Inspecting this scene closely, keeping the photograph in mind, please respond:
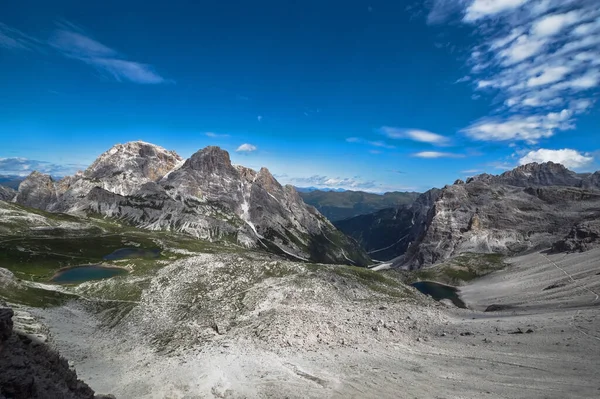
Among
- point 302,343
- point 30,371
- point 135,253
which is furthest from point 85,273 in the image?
point 30,371

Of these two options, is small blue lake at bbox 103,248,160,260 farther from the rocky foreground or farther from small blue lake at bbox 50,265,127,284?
the rocky foreground

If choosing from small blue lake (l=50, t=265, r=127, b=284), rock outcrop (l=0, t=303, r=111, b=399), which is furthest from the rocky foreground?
small blue lake (l=50, t=265, r=127, b=284)

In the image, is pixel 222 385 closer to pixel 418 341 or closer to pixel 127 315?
pixel 418 341

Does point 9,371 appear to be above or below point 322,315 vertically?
above

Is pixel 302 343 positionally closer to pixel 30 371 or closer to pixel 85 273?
pixel 30 371

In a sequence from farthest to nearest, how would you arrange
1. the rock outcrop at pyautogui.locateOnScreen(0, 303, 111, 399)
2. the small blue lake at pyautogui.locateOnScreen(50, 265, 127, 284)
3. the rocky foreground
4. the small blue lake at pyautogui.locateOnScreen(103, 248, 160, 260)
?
1. the small blue lake at pyautogui.locateOnScreen(103, 248, 160, 260)
2. the small blue lake at pyautogui.locateOnScreen(50, 265, 127, 284)
3. the rocky foreground
4. the rock outcrop at pyautogui.locateOnScreen(0, 303, 111, 399)

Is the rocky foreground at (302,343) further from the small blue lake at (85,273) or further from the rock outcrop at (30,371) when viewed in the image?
the small blue lake at (85,273)

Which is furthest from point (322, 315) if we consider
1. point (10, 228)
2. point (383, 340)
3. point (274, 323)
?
point (10, 228)
